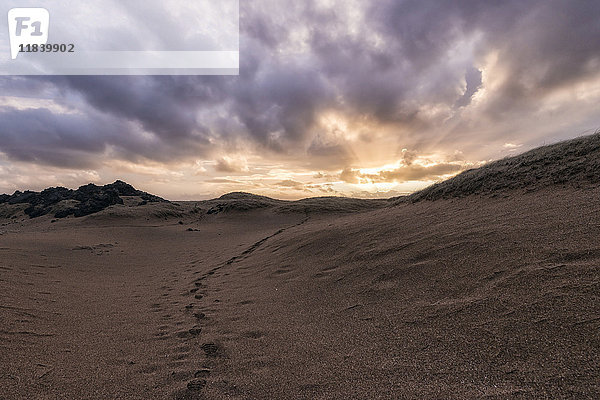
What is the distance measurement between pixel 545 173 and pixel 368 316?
6.06 m

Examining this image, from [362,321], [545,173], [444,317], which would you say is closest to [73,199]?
[362,321]

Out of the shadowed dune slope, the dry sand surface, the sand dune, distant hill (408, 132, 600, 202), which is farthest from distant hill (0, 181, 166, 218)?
distant hill (408, 132, 600, 202)

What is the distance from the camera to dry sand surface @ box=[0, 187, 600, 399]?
7.80 ft

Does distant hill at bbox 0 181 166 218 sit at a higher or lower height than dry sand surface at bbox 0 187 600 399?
higher

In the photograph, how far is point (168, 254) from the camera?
11727 mm

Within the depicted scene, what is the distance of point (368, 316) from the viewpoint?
3.63m

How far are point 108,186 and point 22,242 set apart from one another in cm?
2651

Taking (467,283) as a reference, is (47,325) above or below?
below

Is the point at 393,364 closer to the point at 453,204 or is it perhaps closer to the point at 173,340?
the point at 173,340

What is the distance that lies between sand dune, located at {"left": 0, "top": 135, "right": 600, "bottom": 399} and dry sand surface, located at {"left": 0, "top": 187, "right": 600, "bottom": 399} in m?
0.02

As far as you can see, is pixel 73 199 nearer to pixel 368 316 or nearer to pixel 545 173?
pixel 368 316

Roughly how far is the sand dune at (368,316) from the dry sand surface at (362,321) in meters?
0.02

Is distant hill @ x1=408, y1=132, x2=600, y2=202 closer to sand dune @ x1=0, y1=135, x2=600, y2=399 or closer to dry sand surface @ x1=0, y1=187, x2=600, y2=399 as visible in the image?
sand dune @ x1=0, y1=135, x2=600, y2=399

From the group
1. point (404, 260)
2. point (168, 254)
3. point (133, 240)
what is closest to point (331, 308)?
point (404, 260)
